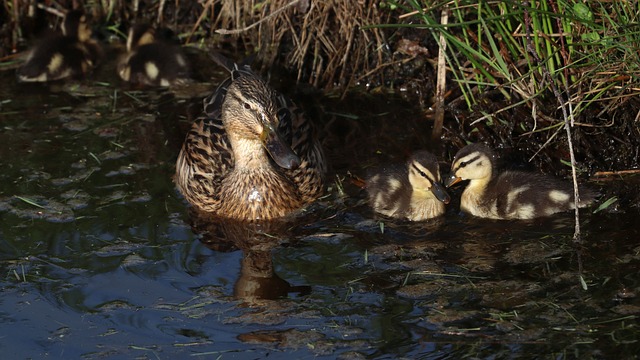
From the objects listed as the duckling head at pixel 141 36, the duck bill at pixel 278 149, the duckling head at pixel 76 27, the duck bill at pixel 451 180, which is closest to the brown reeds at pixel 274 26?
the duckling head at pixel 76 27

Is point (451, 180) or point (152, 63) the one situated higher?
point (152, 63)

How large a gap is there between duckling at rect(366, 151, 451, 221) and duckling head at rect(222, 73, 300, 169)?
443 millimetres

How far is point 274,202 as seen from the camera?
534cm

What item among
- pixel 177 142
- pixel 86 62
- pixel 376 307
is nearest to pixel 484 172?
pixel 376 307

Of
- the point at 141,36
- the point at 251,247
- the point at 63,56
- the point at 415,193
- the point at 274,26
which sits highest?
the point at 274,26

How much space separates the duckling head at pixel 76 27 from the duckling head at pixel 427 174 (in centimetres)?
288

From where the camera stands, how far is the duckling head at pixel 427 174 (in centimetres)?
511

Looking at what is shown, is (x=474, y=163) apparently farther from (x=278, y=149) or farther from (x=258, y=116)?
(x=258, y=116)

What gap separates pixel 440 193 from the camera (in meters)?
5.09

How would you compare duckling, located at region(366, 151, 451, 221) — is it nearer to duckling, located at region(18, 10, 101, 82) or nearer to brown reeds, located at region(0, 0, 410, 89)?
brown reeds, located at region(0, 0, 410, 89)

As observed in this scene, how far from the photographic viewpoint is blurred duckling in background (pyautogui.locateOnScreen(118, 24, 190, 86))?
6.82 meters

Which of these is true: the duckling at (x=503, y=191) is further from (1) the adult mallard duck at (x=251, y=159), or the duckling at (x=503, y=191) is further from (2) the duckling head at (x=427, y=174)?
(1) the adult mallard duck at (x=251, y=159)

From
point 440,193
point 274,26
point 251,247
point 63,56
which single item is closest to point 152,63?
point 63,56

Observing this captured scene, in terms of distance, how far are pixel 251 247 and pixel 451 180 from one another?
103 centimetres
